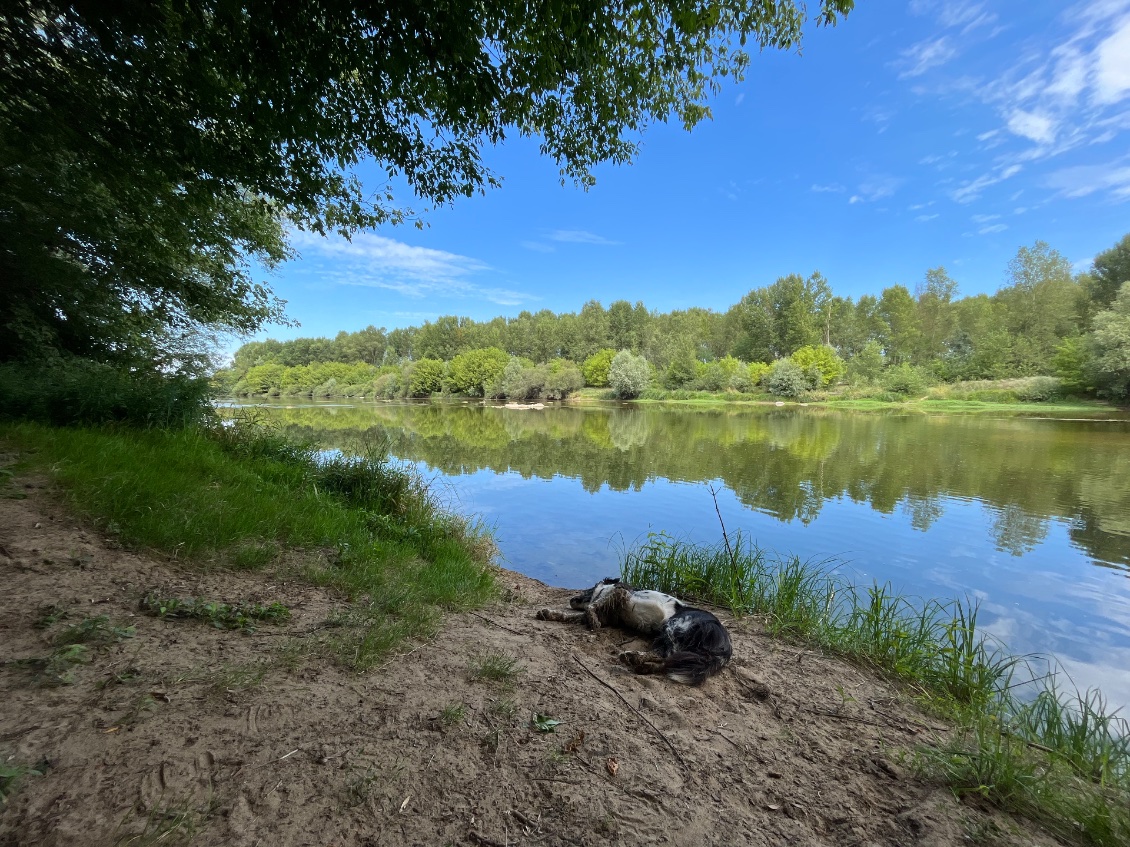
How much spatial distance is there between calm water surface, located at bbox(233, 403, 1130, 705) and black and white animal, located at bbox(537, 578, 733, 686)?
7.26 ft

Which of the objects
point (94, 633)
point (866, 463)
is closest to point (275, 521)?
point (94, 633)

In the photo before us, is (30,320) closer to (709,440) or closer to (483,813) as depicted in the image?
(483,813)

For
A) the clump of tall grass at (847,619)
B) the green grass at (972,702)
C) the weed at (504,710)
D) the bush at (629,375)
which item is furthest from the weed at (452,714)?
the bush at (629,375)

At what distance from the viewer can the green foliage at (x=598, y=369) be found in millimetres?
66875

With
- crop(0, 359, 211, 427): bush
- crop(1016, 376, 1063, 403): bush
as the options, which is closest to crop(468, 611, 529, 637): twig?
crop(0, 359, 211, 427): bush

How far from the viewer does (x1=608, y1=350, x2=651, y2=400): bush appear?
5545 centimetres

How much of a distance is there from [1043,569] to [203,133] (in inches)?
450

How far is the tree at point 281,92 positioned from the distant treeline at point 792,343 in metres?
27.3

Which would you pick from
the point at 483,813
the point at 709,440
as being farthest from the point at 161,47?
the point at 709,440

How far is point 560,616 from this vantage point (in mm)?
4129

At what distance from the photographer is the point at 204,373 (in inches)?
331

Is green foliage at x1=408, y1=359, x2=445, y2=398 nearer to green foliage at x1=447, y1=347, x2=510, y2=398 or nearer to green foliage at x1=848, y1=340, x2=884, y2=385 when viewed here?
green foliage at x1=447, y1=347, x2=510, y2=398

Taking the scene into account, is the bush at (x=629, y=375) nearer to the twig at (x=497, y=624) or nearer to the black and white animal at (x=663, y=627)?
the black and white animal at (x=663, y=627)

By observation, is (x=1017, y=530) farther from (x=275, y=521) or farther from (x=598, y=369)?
(x=598, y=369)
